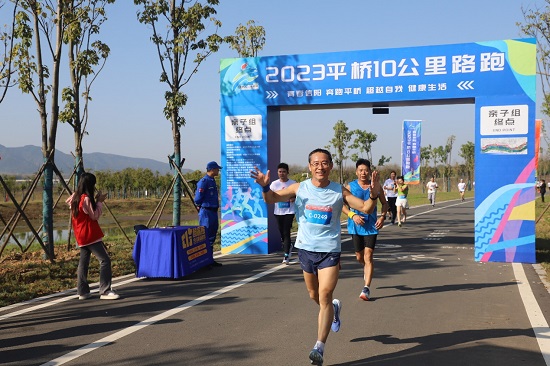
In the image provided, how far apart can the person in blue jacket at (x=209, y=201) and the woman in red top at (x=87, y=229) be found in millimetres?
2879

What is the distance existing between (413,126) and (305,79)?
19155mm

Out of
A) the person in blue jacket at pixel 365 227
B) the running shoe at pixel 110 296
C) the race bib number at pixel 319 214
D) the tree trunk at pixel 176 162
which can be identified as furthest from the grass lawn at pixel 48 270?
the race bib number at pixel 319 214

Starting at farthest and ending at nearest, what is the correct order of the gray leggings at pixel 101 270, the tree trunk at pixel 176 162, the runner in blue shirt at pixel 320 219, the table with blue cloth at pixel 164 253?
1. the tree trunk at pixel 176 162
2. the table with blue cloth at pixel 164 253
3. the gray leggings at pixel 101 270
4. the runner in blue shirt at pixel 320 219

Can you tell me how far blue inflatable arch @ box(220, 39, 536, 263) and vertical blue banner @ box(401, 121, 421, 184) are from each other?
18.1 m

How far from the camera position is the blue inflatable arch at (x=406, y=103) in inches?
409

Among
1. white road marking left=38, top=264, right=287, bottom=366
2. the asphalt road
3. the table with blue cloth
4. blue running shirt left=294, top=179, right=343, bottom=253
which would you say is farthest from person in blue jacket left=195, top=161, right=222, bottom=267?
blue running shirt left=294, top=179, right=343, bottom=253

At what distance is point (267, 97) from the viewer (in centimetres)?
1216

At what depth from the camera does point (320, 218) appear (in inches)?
192

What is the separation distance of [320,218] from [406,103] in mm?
7364

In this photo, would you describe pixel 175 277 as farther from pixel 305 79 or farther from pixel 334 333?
pixel 305 79

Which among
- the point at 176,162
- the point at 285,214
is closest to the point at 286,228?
the point at 285,214

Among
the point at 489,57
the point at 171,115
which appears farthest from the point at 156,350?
the point at 171,115

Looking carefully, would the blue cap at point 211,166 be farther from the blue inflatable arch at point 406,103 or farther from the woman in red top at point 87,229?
the woman in red top at point 87,229

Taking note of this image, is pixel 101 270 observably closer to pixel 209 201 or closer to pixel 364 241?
pixel 209 201
